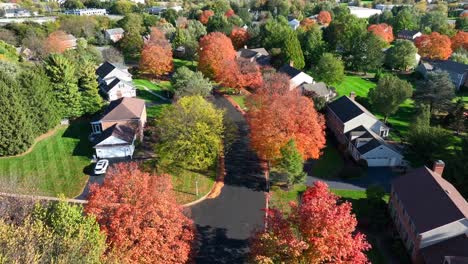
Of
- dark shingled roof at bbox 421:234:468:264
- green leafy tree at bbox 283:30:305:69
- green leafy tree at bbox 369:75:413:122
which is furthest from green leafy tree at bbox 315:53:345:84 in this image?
dark shingled roof at bbox 421:234:468:264

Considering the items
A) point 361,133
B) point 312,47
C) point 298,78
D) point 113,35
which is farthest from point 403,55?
point 113,35

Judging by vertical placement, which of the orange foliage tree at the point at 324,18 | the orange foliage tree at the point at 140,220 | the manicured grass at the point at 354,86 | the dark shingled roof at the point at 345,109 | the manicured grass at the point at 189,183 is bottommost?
the manicured grass at the point at 354,86

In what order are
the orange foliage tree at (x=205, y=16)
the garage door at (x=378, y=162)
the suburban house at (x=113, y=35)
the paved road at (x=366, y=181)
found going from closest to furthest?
the paved road at (x=366, y=181) → the garage door at (x=378, y=162) → the suburban house at (x=113, y=35) → the orange foliage tree at (x=205, y=16)

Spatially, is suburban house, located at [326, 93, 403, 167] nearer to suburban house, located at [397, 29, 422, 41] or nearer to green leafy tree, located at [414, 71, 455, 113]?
green leafy tree, located at [414, 71, 455, 113]

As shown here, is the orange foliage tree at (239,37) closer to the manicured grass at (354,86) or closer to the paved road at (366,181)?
the manicured grass at (354,86)

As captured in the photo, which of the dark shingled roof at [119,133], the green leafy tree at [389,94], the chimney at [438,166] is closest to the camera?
the chimney at [438,166]

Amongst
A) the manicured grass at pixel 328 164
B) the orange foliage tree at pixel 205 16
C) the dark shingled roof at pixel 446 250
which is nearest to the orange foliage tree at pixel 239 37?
the orange foliage tree at pixel 205 16
